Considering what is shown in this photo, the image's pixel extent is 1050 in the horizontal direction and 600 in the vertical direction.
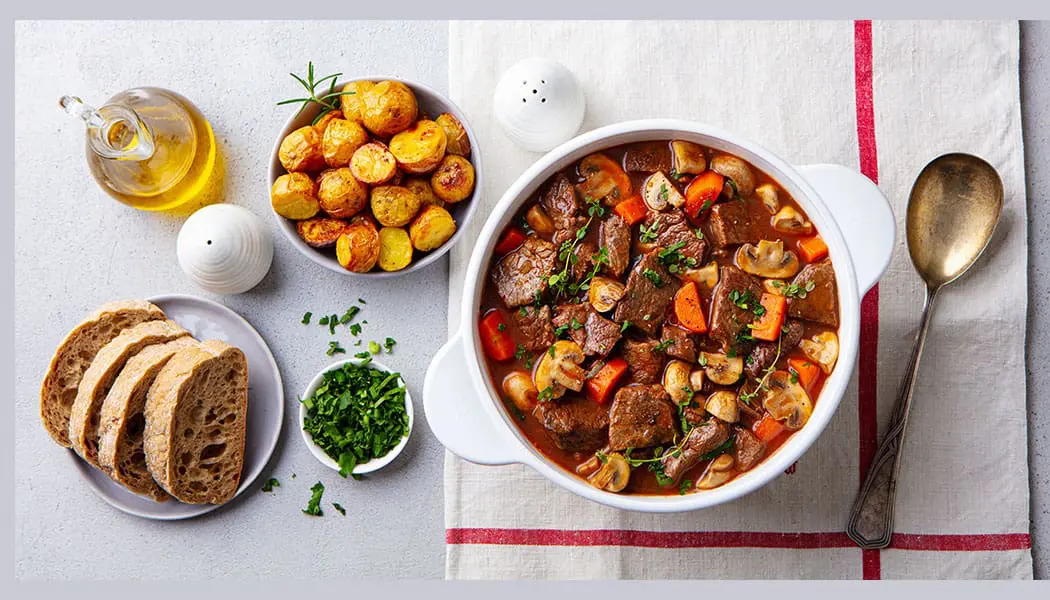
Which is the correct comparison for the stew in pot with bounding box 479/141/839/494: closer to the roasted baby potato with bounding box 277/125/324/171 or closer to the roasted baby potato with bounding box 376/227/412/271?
the roasted baby potato with bounding box 376/227/412/271

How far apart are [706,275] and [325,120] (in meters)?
1.34

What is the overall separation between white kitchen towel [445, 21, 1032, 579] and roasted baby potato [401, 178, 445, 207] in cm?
22

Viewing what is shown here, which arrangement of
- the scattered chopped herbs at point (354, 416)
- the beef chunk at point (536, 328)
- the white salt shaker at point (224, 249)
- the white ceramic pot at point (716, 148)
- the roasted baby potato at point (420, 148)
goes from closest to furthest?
the white ceramic pot at point (716, 148), the beef chunk at point (536, 328), the roasted baby potato at point (420, 148), the white salt shaker at point (224, 249), the scattered chopped herbs at point (354, 416)

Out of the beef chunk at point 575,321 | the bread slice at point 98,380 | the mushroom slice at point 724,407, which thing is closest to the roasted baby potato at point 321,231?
the bread slice at point 98,380

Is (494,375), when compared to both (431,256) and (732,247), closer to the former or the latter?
(431,256)

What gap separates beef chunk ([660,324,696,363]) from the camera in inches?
99.0

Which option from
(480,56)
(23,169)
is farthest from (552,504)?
(23,169)

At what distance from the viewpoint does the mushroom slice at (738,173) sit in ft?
8.27

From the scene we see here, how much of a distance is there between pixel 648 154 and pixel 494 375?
2.53 feet

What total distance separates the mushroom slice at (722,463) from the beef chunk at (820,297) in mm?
445

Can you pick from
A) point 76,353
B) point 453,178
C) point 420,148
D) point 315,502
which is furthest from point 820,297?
point 76,353

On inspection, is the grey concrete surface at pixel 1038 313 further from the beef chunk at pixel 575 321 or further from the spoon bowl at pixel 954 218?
the beef chunk at pixel 575 321

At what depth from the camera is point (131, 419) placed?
296cm

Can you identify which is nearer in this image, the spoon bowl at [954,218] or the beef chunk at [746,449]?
the beef chunk at [746,449]
